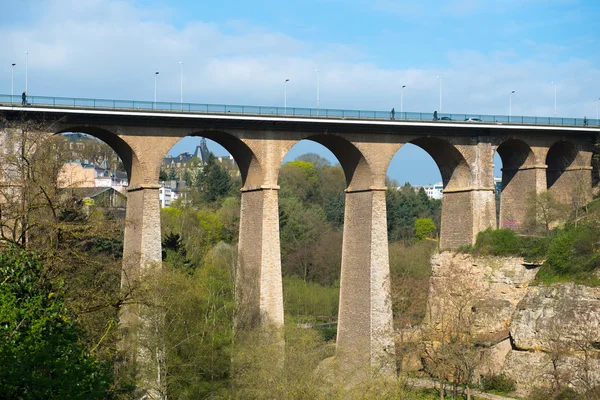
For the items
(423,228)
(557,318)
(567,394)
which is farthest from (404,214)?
(567,394)

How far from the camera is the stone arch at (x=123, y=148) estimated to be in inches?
1170

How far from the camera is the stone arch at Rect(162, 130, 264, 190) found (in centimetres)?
3222

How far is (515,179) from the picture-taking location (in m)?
39.3

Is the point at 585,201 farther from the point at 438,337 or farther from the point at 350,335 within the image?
the point at 350,335

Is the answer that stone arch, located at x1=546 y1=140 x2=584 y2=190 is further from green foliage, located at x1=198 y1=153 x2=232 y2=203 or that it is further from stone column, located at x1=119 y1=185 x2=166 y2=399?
green foliage, located at x1=198 y1=153 x2=232 y2=203

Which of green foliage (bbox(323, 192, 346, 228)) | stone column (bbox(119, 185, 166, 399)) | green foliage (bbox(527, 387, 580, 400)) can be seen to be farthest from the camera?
green foliage (bbox(323, 192, 346, 228))

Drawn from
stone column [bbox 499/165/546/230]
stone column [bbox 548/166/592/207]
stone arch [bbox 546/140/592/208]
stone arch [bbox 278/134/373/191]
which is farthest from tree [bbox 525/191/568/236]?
stone arch [bbox 278/134/373/191]

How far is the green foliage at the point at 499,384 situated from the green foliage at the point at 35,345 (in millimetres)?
20222

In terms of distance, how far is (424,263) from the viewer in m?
53.2

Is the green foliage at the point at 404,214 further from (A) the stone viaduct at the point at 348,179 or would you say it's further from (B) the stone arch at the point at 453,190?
(A) the stone viaduct at the point at 348,179

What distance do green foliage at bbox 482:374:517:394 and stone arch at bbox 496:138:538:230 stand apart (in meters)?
8.22

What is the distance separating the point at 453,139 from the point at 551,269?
6.50 metres

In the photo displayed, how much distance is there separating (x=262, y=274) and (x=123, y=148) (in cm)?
663

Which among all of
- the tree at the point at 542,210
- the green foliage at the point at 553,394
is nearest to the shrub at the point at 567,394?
Answer: the green foliage at the point at 553,394
